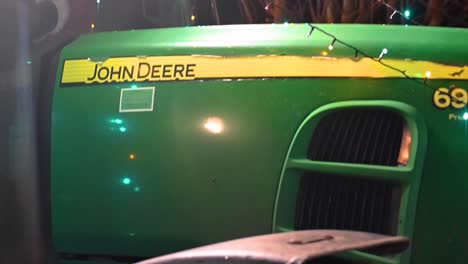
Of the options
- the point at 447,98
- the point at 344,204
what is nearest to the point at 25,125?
the point at 344,204

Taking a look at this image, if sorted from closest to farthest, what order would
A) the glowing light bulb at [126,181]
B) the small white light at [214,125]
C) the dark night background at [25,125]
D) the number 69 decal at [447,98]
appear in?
the number 69 decal at [447,98] → the small white light at [214,125] → the glowing light bulb at [126,181] → the dark night background at [25,125]

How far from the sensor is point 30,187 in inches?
115

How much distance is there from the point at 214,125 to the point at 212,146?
0.08m

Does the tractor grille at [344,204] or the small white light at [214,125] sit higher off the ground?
the small white light at [214,125]

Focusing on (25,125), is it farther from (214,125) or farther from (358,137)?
(358,137)

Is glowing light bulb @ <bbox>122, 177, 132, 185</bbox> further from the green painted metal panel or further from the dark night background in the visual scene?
the dark night background

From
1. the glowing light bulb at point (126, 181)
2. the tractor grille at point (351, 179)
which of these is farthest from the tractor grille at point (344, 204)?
the glowing light bulb at point (126, 181)

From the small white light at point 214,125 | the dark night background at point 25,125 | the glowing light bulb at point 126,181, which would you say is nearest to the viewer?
the small white light at point 214,125

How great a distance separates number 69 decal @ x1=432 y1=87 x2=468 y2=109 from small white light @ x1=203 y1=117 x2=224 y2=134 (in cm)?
81

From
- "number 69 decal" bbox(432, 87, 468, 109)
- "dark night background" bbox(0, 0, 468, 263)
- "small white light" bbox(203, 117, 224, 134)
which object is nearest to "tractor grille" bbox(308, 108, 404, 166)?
"number 69 decal" bbox(432, 87, 468, 109)

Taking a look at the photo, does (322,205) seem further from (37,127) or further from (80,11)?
(80,11)

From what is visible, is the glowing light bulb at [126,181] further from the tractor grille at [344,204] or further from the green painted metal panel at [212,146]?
the tractor grille at [344,204]

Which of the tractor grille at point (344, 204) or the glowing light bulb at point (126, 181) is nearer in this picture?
the tractor grille at point (344, 204)

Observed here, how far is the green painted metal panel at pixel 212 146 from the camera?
2.53m
